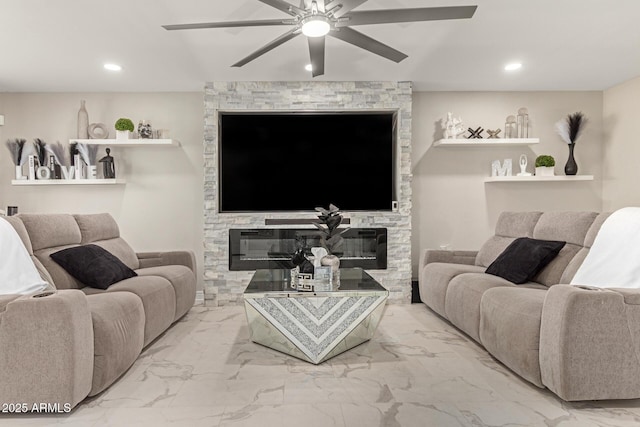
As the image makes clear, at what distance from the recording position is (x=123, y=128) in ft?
15.6

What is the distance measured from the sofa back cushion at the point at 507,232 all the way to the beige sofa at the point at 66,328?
287 cm

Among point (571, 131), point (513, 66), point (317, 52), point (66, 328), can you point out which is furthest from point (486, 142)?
point (66, 328)

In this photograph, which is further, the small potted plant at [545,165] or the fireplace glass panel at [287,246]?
the small potted plant at [545,165]

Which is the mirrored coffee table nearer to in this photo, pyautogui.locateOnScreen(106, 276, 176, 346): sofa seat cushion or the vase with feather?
pyautogui.locateOnScreen(106, 276, 176, 346): sofa seat cushion

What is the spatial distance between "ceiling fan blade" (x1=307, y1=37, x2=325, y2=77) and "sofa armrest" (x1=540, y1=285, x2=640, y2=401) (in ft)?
6.84

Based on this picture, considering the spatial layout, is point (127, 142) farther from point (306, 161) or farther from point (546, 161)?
point (546, 161)

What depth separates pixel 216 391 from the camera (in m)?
2.40

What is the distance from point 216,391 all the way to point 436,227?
346 cm

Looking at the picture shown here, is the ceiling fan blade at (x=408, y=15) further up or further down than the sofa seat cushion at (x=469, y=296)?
further up

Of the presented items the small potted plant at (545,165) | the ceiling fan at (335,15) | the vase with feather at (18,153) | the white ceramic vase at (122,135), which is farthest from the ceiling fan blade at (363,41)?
the vase with feather at (18,153)

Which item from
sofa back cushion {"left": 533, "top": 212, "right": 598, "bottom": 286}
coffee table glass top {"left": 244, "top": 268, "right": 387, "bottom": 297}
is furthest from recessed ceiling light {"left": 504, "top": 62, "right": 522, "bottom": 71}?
coffee table glass top {"left": 244, "top": 268, "right": 387, "bottom": 297}

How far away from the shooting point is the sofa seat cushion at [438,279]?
149 inches

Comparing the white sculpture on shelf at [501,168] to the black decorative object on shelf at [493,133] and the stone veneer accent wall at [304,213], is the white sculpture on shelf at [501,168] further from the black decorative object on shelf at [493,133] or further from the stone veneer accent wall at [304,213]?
the stone veneer accent wall at [304,213]

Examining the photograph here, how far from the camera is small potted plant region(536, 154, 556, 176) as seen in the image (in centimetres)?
489
